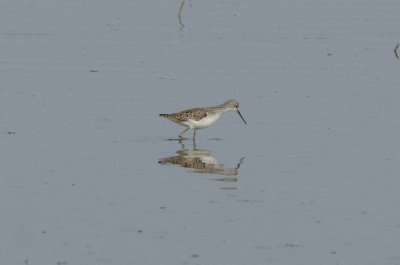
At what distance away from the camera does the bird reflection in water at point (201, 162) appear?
16828mm

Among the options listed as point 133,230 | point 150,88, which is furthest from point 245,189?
point 150,88

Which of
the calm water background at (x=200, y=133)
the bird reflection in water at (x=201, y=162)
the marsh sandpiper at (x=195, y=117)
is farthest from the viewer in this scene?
the marsh sandpiper at (x=195, y=117)

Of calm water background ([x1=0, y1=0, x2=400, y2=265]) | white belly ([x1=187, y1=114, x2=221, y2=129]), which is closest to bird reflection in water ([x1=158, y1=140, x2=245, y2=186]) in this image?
calm water background ([x1=0, y1=0, x2=400, y2=265])

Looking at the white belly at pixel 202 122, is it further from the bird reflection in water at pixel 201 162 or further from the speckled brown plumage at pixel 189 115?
the bird reflection in water at pixel 201 162

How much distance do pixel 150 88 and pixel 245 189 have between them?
709 cm

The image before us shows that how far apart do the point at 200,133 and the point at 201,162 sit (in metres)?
2.83

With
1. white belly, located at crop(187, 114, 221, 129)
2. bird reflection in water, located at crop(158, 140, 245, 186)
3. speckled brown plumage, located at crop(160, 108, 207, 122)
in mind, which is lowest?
bird reflection in water, located at crop(158, 140, 245, 186)

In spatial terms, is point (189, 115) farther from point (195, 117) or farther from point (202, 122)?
point (202, 122)

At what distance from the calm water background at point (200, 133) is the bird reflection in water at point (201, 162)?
13 cm

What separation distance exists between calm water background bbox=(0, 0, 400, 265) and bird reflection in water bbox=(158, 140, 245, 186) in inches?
4.9

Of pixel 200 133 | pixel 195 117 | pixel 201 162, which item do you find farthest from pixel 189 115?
pixel 201 162

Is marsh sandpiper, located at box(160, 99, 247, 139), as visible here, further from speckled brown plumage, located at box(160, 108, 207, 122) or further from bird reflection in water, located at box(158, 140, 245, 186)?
bird reflection in water, located at box(158, 140, 245, 186)

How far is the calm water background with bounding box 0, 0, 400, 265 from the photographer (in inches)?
522

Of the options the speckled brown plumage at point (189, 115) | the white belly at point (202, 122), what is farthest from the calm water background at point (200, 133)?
the speckled brown plumage at point (189, 115)
